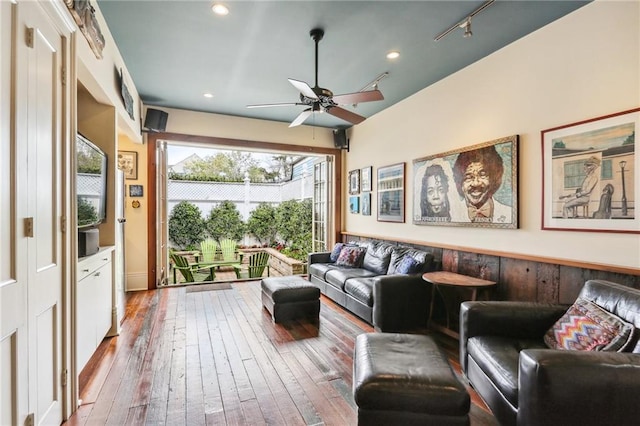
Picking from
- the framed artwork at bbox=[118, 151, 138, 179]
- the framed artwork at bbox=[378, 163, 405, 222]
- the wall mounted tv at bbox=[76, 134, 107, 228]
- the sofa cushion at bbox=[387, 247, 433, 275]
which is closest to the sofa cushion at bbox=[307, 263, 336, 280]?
the sofa cushion at bbox=[387, 247, 433, 275]

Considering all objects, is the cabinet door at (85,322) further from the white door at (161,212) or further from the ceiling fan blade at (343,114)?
the ceiling fan blade at (343,114)

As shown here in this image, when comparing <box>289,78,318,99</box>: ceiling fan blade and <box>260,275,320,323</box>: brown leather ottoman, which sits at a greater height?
<box>289,78,318,99</box>: ceiling fan blade

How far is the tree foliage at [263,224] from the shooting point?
27.3 ft

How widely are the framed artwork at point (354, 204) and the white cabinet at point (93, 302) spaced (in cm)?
382

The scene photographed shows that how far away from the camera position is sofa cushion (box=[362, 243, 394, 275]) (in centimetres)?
420

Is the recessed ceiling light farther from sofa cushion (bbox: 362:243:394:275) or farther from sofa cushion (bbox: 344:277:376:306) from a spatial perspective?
sofa cushion (bbox: 362:243:394:275)

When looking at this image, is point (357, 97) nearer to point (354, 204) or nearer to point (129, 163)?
point (354, 204)

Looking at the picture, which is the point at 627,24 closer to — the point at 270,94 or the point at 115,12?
the point at 270,94

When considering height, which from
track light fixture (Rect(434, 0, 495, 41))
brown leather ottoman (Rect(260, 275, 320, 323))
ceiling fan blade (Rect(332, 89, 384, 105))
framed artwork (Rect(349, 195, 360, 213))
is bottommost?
brown leather ottoman (Rect(260, 275, 320, 323))

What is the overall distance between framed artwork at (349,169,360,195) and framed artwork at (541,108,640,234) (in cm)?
319

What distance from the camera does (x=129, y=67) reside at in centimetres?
359

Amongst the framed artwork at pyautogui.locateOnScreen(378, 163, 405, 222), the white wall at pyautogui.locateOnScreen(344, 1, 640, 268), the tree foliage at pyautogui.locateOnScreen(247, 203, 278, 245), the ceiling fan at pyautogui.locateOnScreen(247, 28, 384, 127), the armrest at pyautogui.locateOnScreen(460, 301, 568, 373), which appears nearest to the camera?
the armrest at pyautogui.locateOnScreen(460, 301, 568, 373)

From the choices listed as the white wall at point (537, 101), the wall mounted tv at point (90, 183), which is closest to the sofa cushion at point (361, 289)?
the white wall at point (537, 101)

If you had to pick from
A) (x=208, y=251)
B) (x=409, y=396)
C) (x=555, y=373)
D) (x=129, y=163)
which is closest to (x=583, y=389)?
(x=555, y=373)
